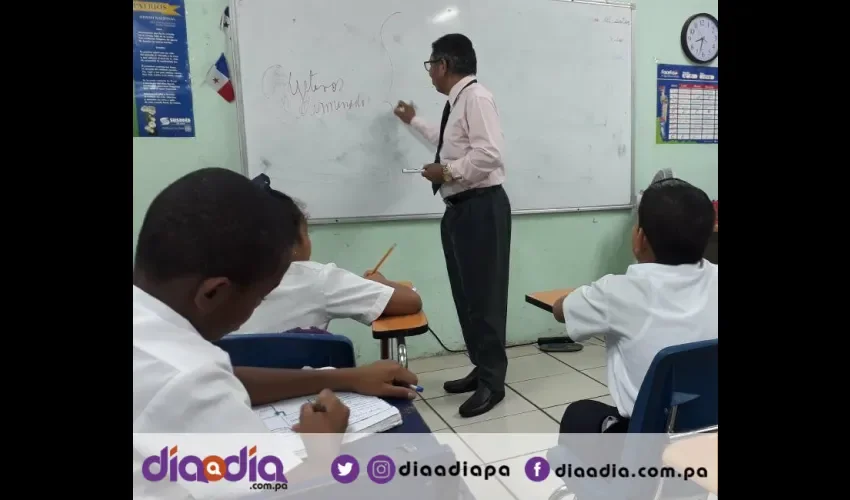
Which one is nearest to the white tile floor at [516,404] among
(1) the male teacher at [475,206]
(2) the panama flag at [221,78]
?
(1) the male teacher at [475,206]

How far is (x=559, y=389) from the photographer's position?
271 cm

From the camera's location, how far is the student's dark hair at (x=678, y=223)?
1244 millimetres

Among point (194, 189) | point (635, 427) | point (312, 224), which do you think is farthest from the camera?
point (312, 224)

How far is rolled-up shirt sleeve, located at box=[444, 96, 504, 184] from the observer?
2332mm

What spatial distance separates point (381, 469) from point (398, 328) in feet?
2.52

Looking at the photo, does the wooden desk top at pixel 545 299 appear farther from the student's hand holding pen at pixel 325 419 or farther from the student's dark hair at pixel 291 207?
the student's hand holding pen at pixel 325 419

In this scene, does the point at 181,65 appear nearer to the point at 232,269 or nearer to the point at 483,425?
→ the point at 483,425

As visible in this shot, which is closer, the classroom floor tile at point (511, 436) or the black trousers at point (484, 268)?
the classroom floor tile at point (511, 436)

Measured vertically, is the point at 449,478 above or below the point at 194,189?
below

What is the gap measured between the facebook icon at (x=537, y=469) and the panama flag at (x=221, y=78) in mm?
2131

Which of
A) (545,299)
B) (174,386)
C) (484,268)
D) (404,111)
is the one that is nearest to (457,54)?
(404,111)

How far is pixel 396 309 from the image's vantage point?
1588 mm
